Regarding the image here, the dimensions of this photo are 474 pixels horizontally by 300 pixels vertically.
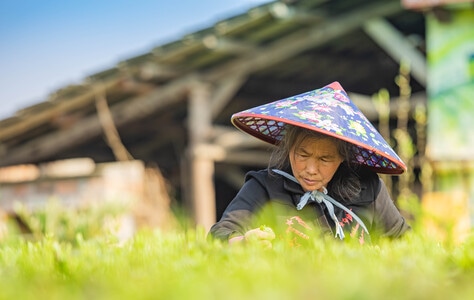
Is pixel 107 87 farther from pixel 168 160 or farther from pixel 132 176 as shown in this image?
pixel 168 160

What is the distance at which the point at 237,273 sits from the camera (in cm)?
146

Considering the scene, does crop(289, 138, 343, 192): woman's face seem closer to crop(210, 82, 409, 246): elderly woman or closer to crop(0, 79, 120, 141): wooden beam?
crop(210, 82, 409, 246): elderly woman

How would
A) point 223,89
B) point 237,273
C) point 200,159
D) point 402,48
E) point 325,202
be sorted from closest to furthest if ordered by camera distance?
point 237,273 → point 325,202 → point 402,48 → point 200,159 → point 223,89

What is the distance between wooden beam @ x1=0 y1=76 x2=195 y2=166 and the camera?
9375 mm

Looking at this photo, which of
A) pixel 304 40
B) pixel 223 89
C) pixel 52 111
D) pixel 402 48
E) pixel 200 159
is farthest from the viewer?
pixel 52 111

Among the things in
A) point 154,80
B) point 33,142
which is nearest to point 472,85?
point 154,80

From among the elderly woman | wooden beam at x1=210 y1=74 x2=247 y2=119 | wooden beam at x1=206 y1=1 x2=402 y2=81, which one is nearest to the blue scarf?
the elderly woman

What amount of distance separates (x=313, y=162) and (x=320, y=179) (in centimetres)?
6

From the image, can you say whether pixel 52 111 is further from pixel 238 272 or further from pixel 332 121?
pixel 238 272

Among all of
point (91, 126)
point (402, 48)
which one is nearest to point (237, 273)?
point (402, 48)

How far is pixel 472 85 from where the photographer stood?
7.27m

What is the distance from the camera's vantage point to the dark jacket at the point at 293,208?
275 centimetres

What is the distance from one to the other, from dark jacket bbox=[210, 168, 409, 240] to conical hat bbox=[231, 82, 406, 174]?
0.25 ft

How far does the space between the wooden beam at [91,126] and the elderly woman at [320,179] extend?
628cm
